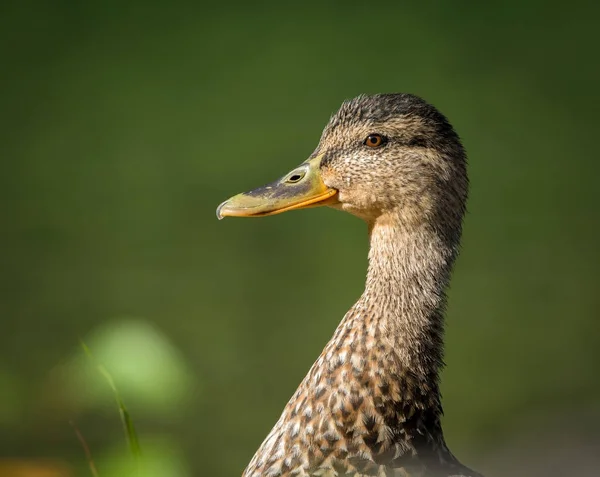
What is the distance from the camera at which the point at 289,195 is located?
3.55 m

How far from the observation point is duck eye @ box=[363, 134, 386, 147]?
3.49 meters

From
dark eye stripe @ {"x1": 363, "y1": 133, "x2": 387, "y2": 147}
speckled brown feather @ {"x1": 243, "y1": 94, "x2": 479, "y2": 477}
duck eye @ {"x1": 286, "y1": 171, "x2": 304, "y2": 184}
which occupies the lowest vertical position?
speckled brown feather @ {"x1": 243, "y1": 94, "x2": 479, "y2": 477}

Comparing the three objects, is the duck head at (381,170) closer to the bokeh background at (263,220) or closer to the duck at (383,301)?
the duck at (383,301)

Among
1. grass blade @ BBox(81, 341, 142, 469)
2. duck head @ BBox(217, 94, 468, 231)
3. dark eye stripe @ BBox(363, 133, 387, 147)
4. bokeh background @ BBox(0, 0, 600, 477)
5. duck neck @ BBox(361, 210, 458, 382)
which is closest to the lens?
grass blade @ BBox(81, 341, 142, 469)

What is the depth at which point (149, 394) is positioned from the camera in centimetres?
242

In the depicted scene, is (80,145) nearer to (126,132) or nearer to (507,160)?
(126,132)

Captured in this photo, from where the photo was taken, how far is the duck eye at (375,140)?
11.5 ft

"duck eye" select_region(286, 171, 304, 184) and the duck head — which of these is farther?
"duck eye" select_region(286, 171, 304, 184)

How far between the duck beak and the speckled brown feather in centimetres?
4

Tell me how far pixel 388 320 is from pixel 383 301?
7 cm

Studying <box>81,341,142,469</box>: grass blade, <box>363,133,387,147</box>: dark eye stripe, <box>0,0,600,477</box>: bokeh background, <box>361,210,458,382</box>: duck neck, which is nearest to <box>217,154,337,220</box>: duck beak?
<box>363,133,387,147</box>: dark eye stripe

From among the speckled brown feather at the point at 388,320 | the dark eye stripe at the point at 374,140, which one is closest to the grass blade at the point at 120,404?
the speckled brown feather at the point at 388,320

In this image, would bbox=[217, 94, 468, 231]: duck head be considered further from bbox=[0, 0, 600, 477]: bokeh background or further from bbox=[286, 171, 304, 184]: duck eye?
bbox=[0, 0, 600, 477]: bokeh background

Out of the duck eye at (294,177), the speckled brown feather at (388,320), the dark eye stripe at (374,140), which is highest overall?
the dark eye stripe at (374,140)
